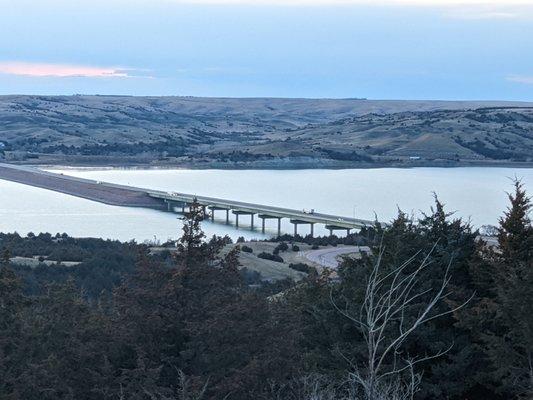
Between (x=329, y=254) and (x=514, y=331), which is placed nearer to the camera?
(x=514, y=331)

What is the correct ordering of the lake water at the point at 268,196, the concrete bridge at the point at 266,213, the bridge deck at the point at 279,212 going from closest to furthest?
the bridge deck at the point at 279,212 → the concrete bridge at the point at 266,213 → the lake water at the point at 268,196

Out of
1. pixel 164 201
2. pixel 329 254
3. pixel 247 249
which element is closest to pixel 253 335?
pixel 247 249

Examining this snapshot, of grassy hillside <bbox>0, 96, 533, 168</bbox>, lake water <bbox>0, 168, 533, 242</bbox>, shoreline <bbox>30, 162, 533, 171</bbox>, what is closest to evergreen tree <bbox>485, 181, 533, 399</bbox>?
lake water <bbox>0, 168, 533, 242</bbox>

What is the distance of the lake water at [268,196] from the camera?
45969mm

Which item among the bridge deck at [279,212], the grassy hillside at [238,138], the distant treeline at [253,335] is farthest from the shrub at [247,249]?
the grassy hillside at [238,138]

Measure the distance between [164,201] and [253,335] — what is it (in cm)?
4565

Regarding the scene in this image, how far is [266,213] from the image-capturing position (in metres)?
48.5

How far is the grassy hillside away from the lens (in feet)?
286

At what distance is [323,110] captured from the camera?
601 ft

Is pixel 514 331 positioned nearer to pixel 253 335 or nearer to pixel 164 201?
pixel 253 335

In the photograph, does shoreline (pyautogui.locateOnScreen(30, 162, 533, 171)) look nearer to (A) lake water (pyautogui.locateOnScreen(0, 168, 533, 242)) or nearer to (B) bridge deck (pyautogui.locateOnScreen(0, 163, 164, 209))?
(A) lake water (pyautogui.locateOnScreen(0, 168, 533, 242))

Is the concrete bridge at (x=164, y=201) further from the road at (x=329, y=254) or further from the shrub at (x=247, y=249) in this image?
the shrub at (x=247, y=249)

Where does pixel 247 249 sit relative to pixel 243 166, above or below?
below

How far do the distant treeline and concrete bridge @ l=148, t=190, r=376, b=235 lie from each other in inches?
1145
